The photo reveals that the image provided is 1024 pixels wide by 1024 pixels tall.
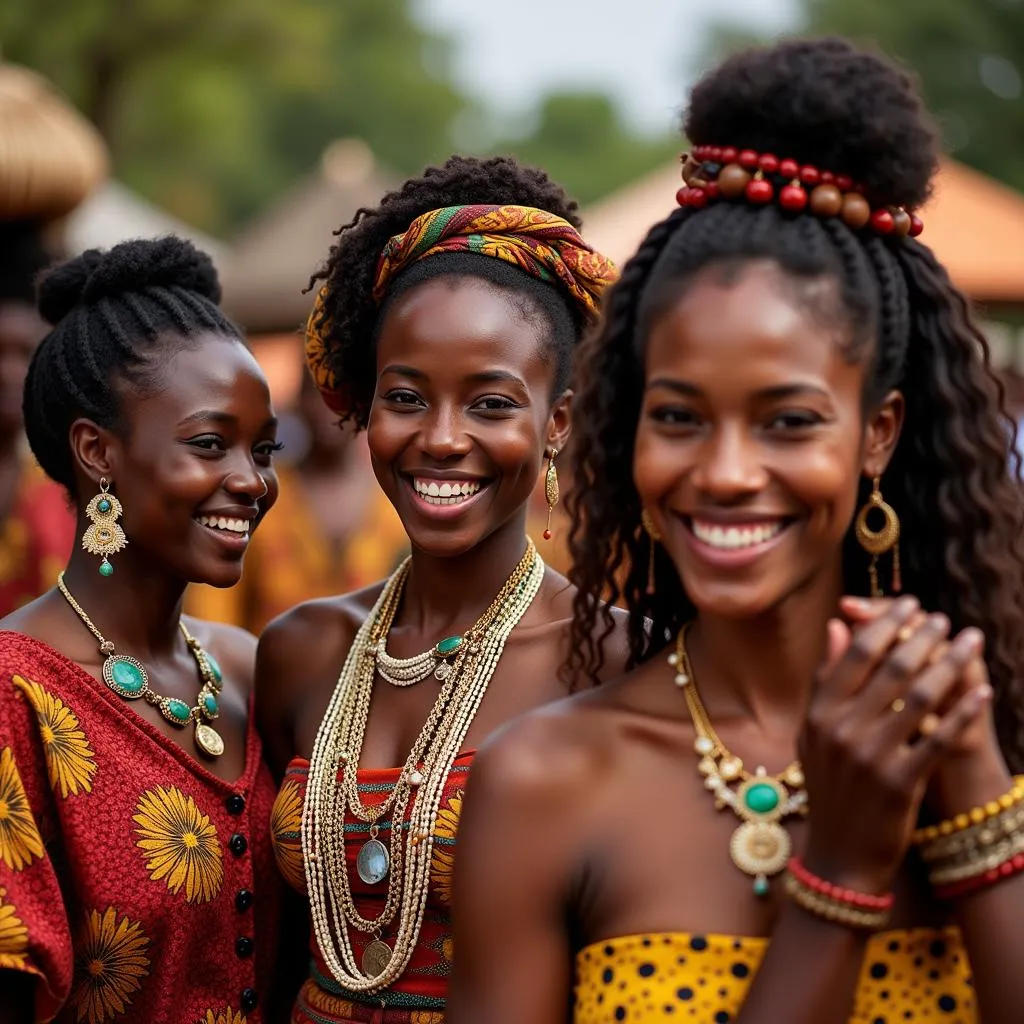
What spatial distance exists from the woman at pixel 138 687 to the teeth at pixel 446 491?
440mm

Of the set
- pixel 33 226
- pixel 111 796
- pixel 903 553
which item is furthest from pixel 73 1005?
pixel 33 226

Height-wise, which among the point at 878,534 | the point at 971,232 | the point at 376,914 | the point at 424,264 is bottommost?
the point at 376,914

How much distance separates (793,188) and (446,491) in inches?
48.5

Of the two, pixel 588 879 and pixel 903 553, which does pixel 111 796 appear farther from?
pixel 903 553

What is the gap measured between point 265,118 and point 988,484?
48441mm

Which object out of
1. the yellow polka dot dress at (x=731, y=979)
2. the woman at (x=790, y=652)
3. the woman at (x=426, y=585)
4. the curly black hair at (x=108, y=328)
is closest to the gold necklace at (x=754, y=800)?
the woman at (x=790, y=652)

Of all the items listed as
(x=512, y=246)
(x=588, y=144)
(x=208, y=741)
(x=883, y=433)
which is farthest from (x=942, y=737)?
(x=588, y=144)

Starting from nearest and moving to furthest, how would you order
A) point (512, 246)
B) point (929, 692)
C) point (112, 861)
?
point (929, 692) → point (112, 861) → point (512, 246)

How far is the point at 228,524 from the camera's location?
136 inches

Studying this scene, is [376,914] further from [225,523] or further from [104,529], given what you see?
[104,529]

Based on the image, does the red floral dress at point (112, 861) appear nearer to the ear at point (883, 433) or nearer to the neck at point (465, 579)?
the neck at point (465, 579)

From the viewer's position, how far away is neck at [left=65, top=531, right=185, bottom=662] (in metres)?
3.40

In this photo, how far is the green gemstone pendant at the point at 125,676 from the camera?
328 centimetres

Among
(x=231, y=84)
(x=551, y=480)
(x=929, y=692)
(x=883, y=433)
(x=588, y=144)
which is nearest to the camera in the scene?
(x=929, y=692)
